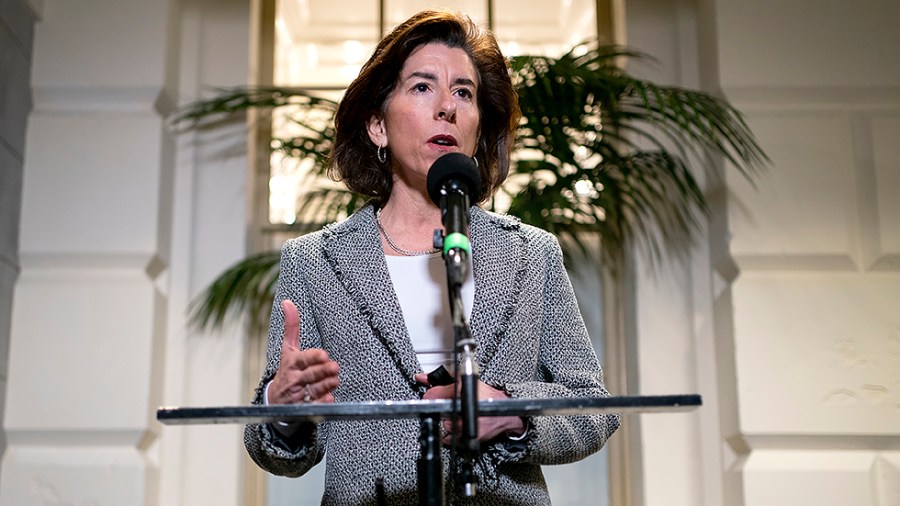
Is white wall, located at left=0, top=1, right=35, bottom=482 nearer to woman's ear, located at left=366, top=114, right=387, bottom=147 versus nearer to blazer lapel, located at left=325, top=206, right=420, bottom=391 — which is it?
woman's ear, located at left=366, top=114, right=387, bottom=147

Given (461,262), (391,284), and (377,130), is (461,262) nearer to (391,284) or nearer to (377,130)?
(391,284)

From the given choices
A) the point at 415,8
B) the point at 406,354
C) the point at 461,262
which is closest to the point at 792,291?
the point at 415,8

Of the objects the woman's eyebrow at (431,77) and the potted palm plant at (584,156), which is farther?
the potted palm plant at (584,156)

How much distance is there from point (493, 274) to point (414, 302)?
0.14 m

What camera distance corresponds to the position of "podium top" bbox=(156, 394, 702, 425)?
1.15m

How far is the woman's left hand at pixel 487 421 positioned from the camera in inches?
55.2

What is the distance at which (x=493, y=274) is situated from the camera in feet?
5.58

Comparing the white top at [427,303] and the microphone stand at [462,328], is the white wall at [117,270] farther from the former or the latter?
the microphone stand at [462,328]

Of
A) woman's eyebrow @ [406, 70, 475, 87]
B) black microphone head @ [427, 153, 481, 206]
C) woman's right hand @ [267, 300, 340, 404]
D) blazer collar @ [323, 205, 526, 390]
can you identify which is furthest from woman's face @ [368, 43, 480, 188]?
woman's right hand @ [267, 300, 340, 404]

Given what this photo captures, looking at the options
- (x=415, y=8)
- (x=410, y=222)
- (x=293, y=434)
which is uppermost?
(x=415, y=8)

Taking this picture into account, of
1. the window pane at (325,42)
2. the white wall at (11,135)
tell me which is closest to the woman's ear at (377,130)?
the white wall at (11,135)

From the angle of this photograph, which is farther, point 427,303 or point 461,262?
point 427,303

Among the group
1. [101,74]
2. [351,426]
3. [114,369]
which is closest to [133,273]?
[114,369]

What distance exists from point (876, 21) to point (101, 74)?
2405mm
